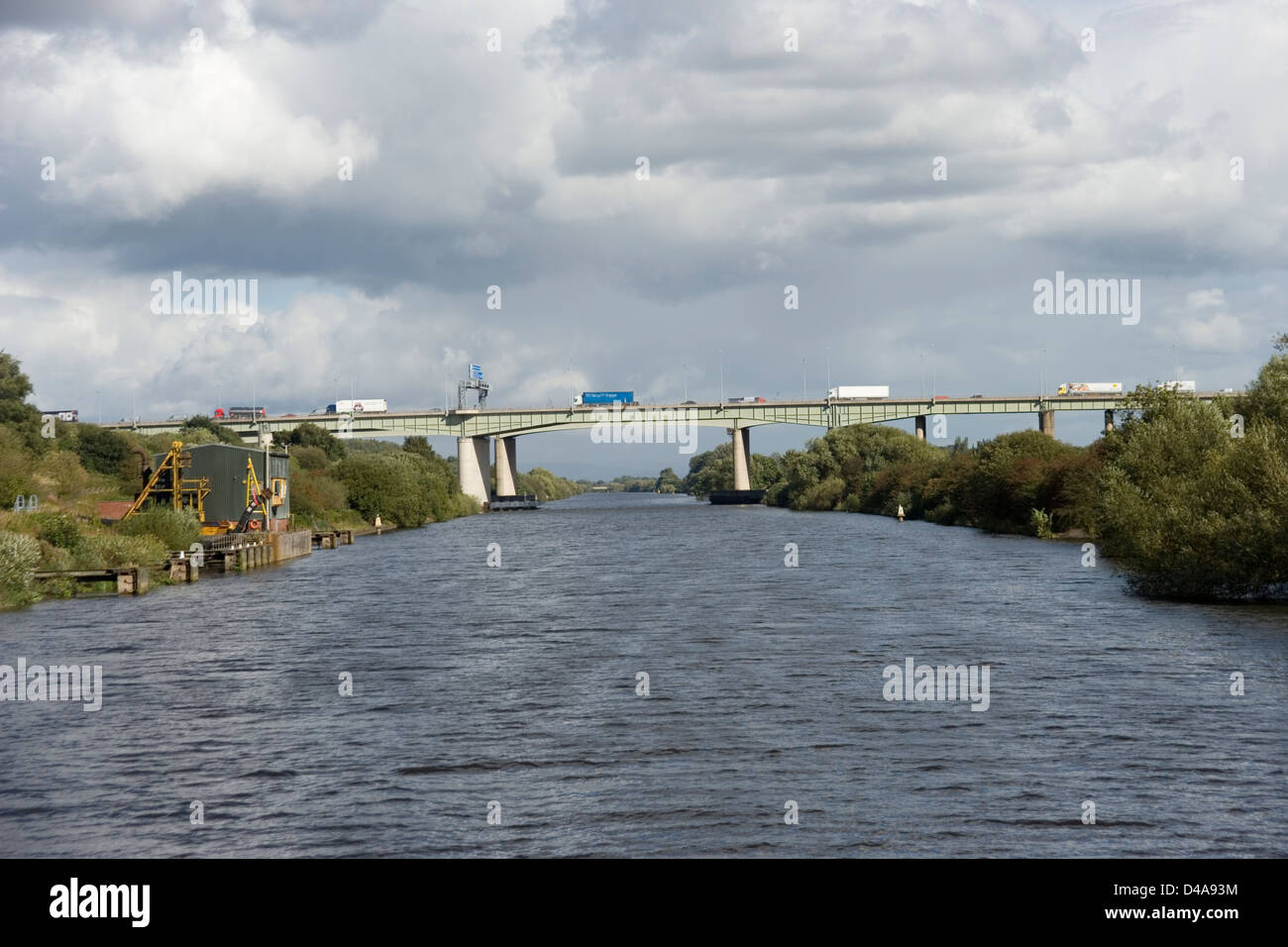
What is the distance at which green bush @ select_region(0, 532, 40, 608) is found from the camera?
4750cm

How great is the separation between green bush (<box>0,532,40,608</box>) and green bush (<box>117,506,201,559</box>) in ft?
49.6

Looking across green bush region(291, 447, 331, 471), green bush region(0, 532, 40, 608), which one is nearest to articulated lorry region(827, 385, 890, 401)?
green bush region(291, 447, 331, 471)

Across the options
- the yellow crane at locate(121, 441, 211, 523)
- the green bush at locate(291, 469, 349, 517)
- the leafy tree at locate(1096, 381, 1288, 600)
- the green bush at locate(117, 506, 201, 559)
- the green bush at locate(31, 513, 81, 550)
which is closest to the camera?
the leafy tree at locate(1096, 381, 1288, 600)

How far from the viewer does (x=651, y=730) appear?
2414cm

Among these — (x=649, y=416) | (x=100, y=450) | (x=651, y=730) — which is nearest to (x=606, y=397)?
(x=649, y=416)

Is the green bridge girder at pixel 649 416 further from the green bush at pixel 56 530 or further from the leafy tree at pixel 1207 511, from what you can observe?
the leafy tree at pixel 1207 511

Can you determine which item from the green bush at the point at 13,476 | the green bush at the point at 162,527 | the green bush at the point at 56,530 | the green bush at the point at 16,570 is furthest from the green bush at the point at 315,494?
the green bush at the point at 16,570

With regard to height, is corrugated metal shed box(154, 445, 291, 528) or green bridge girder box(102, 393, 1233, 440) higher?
green bridge girder box(102, 393, 1233, 440)

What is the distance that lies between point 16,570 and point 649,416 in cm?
12113

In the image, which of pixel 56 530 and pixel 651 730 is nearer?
pixel 651 730

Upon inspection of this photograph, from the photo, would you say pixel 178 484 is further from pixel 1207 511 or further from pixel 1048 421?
pixel 1048 421

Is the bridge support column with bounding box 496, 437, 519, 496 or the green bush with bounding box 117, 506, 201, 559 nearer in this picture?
the green bush with bounding box 117, 506, 201, 559

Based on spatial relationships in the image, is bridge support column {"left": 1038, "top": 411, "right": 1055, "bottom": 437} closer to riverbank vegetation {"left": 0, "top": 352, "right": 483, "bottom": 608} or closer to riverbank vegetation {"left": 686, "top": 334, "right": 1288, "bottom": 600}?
riverbank vegetation {"left": 686, "top": 334, "right": 1288, "bottom": 600}
